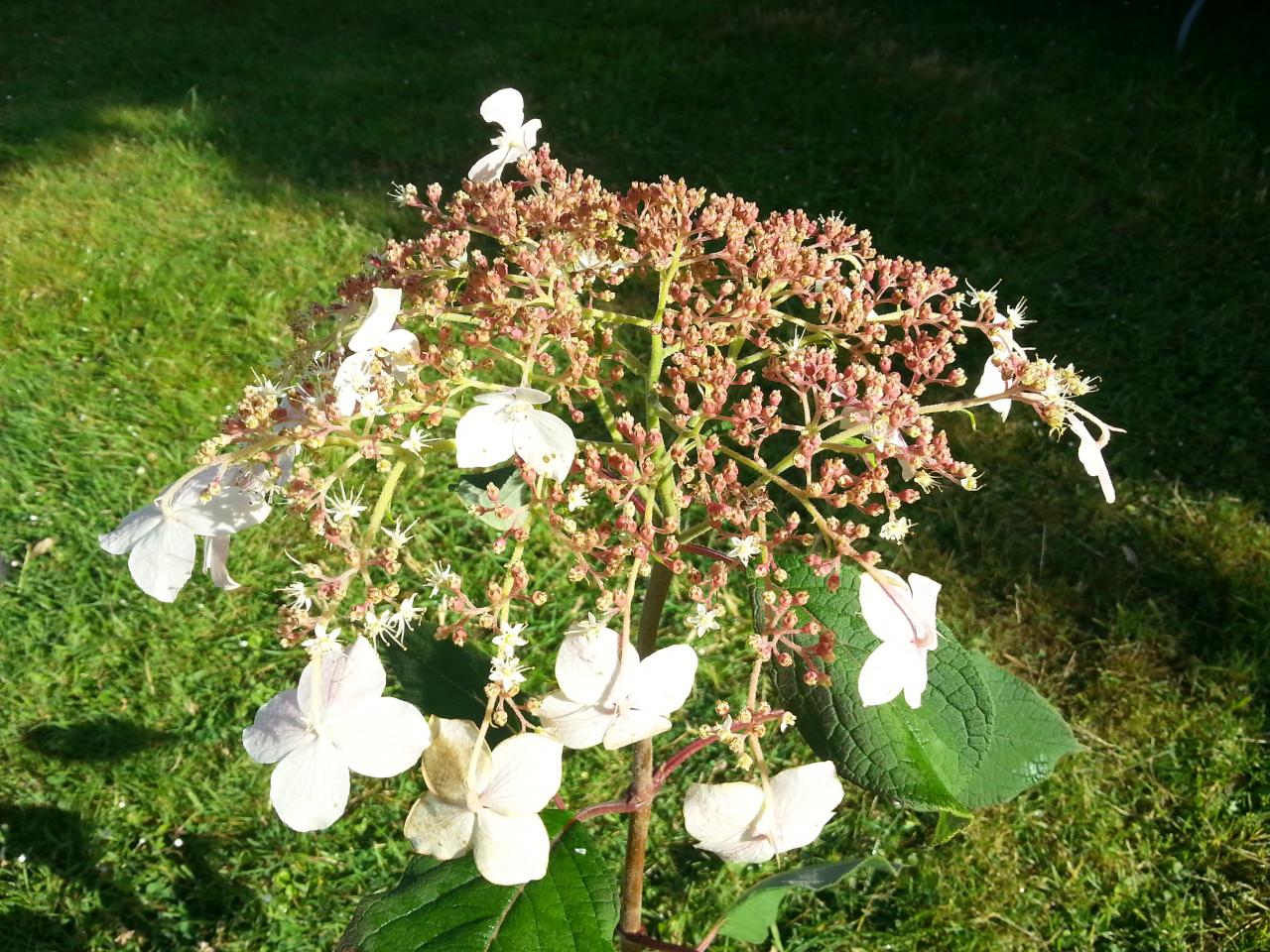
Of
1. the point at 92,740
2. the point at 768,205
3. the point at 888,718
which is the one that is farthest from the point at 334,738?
the point at 768,205

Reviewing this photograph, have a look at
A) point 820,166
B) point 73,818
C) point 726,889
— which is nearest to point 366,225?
point 820,166

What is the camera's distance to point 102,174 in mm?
4152

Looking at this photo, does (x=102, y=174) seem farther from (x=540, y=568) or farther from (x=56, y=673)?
(x=540, y=568)

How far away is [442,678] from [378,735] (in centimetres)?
51

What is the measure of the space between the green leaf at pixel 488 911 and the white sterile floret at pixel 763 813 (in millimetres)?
164

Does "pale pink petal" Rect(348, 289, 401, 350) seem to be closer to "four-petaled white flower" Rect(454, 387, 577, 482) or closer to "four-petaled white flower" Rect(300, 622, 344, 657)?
"four-petaled white flower" Rect(454, 387, 577, 482)

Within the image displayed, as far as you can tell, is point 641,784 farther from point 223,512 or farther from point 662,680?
point 223,512

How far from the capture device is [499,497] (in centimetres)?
93

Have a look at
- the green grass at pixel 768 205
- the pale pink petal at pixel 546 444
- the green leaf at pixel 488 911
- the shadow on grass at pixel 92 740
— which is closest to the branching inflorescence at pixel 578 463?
the pale pink petal at pixel 546 444

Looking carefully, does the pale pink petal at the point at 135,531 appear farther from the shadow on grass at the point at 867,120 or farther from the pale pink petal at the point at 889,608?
the shadow on grass at the point at 867,120

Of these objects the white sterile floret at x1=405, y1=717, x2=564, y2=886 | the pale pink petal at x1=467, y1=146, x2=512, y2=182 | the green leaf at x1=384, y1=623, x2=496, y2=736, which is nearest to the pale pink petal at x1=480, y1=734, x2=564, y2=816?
the white sterile floret at x1=405, y1=717, x2=564, y2=886

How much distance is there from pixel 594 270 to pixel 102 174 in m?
3.91

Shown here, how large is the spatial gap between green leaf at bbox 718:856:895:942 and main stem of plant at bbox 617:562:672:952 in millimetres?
213

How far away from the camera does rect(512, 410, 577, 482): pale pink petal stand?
0.79m
